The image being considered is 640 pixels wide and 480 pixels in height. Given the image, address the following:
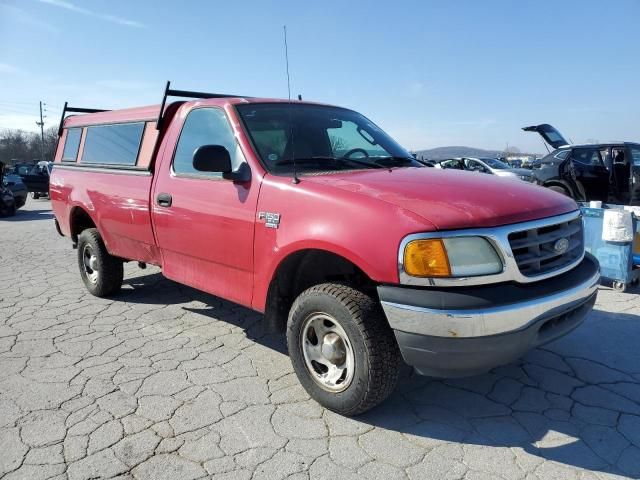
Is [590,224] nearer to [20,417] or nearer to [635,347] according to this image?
[635,347]

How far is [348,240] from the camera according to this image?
103 inches

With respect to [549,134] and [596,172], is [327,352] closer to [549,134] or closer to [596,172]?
[596,172]

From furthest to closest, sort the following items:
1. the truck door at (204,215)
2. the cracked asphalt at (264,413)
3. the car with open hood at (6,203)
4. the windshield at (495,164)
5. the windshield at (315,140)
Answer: the windshield at (495,164) < the car with open hood at (6,203) < the windshield at (315,140) < the truck door at (204,215) < the cracked asphalt at (264,413)

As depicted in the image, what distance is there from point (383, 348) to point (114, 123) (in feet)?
12.8

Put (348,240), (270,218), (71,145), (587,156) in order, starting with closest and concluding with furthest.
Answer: (348,240) < (270,218) < (71,145) < (587,156)

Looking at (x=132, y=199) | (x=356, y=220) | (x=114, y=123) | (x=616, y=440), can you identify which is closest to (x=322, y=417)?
(x=356, y=220)

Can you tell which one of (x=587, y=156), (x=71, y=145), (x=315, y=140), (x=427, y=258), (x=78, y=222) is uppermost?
(x=587, y=156)

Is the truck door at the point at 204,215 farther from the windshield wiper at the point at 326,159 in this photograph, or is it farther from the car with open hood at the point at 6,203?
the car with open hood at the point at 6,203

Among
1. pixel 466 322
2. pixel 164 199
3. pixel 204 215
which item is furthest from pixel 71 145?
pixel 466 322

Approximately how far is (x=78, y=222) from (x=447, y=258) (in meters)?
4.76

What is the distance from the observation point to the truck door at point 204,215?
3317 millimetres

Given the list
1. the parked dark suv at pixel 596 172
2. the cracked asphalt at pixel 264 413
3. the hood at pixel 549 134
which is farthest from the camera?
the hood at pixel 549 134

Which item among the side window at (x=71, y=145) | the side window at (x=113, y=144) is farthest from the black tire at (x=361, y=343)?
the side window at (x=71, y=145)

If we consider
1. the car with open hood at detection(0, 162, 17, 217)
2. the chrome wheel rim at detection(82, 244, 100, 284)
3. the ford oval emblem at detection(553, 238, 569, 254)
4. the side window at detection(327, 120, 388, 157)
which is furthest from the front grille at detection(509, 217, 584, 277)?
the car with open hood at detection(0, 162, 17, 217)
